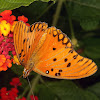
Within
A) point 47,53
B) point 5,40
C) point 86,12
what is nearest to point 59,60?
point 47,53

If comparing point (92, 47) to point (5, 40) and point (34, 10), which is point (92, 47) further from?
point (5, 40)

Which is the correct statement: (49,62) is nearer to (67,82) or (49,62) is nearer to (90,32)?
(67,82)

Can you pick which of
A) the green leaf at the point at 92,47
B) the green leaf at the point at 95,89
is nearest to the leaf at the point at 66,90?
the green leaf at the point at 95,89

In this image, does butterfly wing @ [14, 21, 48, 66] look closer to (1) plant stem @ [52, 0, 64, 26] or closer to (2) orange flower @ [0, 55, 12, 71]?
(2) orange flower @ [0, 55, 12, 71]

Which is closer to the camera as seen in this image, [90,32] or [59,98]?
[59,98]

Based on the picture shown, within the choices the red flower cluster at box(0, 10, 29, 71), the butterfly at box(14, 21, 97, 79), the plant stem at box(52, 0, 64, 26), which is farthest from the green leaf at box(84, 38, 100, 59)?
the red flower cluster at box(0, 10, 29, 71)

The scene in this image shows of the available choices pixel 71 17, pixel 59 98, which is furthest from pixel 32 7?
pixel 59 98

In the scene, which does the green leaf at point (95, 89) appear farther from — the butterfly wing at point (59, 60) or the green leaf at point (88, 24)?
the butterfly wing at point (59, 60)

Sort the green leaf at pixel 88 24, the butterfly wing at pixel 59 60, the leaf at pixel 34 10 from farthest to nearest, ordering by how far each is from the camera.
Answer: the green leaf at pixel 88 24, the leaf at pixel 34 10, the butterfly wing at pixel 59 60
